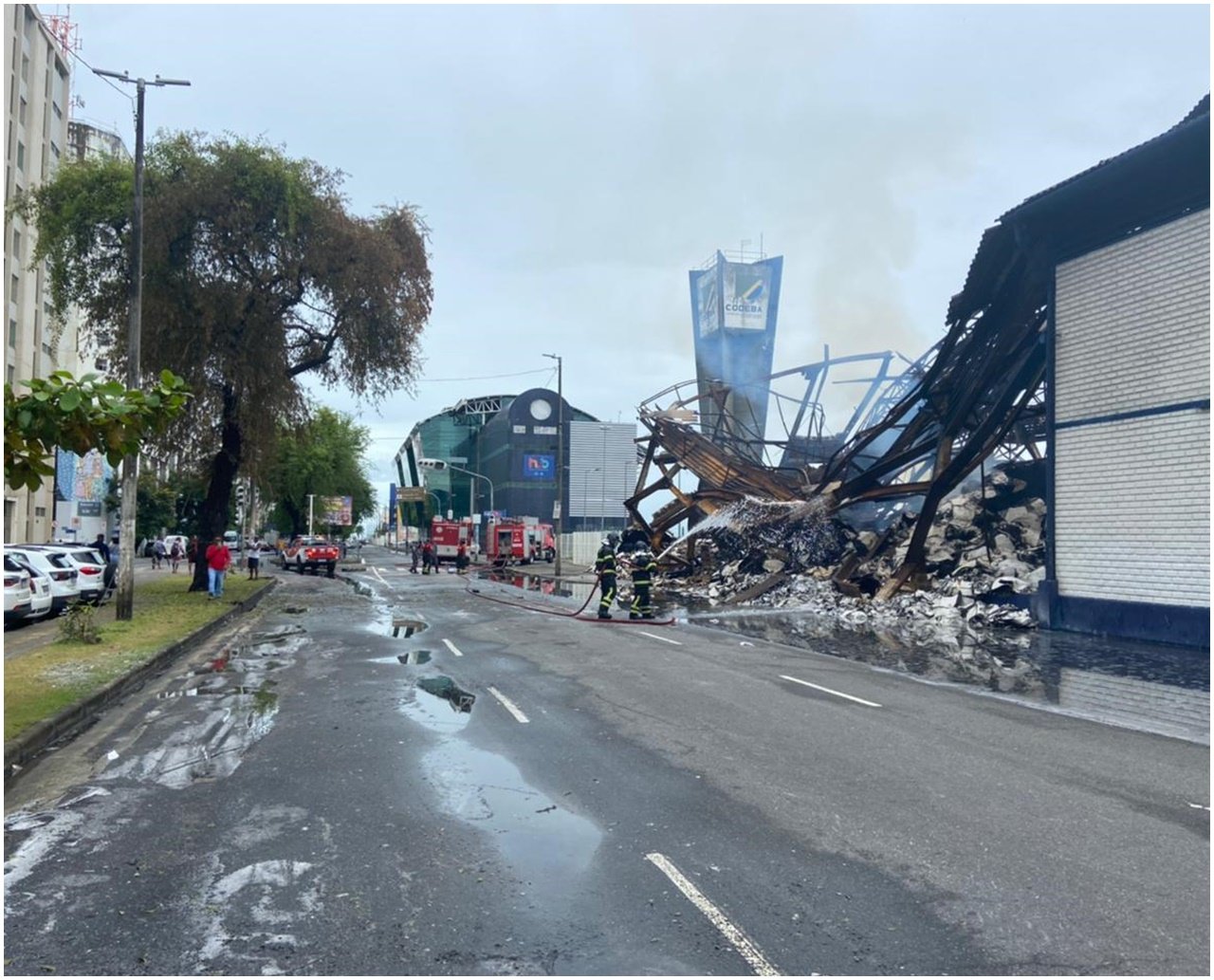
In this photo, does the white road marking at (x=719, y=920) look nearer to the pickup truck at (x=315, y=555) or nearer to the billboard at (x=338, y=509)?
the pickup truck at (x=315, y=555)

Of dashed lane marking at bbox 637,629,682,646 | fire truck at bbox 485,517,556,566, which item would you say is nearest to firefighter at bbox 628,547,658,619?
dashed lane marking at bbox 637,629,682,646

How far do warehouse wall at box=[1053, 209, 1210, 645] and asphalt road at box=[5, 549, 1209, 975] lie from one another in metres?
7.52

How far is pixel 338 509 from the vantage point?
6769cm

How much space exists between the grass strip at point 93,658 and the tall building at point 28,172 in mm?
27027

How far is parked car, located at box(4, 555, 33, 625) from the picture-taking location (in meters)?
18.5

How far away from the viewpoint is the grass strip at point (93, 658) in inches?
390

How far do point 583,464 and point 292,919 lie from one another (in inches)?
3187

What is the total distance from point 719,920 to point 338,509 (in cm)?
6573

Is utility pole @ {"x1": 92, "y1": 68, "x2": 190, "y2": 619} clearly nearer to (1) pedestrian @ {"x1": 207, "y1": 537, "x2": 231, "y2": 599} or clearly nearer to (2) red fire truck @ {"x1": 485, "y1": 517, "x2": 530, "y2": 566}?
(1) pedestrian @ {"x1": 207, "y1": 537, "x2": 231, "y2": 599}

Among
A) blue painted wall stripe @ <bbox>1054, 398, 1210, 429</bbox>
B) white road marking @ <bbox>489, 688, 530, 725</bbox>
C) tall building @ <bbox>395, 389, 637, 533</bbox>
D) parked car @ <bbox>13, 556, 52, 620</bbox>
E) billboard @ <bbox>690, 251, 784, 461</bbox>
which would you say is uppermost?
billboard @ <bbox>690, 251, 784, 461</bbox>

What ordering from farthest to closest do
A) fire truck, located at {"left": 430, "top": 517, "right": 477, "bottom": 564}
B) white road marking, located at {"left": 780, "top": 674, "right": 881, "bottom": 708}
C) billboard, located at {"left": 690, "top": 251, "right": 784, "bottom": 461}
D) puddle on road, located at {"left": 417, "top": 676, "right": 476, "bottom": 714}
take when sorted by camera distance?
1. billboard, located at {"left": 690, "top": 251, "right": 784, "bottom": 461}
2. fire truck, located at {"left": 430, "top": 517, "right": 477, "bottom": 564}
3. white road marking, located at {"left": 780, "top": 674, "right": 881, "bottom": 708}
4. puddle on road, located at {"left": 417, "top": 676, "right": 476, "bottom": 714}

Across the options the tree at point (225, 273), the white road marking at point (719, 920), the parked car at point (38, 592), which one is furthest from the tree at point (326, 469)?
the white road marking at point (719, 920)

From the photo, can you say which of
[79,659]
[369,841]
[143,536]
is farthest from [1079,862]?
[143,536]

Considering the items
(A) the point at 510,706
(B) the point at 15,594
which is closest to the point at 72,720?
(A) the point at 510,706
